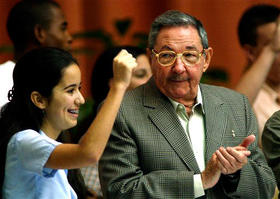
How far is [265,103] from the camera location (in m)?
3.65

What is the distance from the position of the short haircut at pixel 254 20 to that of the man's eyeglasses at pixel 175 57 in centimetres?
124

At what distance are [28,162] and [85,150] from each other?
21 centimetres

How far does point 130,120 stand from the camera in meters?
2.53

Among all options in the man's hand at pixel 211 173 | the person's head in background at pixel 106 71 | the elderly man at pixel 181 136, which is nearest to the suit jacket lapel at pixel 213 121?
the elderly man at pixel 181 136

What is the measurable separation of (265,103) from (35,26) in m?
1.20

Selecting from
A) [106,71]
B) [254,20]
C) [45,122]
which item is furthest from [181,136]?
[254,20]

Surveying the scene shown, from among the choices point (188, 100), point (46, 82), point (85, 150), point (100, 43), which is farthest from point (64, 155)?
point (100, 43)

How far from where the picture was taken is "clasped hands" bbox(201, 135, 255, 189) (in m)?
2.34

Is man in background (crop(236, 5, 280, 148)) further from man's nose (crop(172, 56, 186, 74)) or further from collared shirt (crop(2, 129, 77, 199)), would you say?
collared shirt (crop(2, 129, 77, 199))

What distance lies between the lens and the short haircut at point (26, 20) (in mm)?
3508

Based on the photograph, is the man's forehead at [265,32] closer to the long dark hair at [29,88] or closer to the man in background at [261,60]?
the man in background at [261,60]

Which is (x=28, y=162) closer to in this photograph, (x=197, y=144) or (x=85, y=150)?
(x=85, y=150)

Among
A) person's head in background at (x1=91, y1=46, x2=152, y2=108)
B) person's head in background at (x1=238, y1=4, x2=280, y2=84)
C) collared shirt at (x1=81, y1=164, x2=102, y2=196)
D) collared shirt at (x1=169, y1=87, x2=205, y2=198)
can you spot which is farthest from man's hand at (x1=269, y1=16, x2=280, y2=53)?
collared shirt at (x1=81, y1=164, x2=102, y2=196)

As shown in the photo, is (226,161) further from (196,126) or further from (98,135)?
(98,135)
